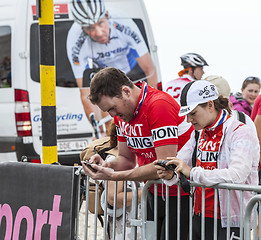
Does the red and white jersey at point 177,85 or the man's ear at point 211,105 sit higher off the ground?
the red and white jersey at point 177,85

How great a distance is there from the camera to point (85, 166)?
14.1 ft

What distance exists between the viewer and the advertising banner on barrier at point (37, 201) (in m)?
4.70

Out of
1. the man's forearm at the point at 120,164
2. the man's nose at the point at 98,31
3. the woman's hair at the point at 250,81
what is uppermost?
the man's nose at the point at 98,31

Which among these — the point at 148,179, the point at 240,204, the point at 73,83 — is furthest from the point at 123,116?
the point at 73,83

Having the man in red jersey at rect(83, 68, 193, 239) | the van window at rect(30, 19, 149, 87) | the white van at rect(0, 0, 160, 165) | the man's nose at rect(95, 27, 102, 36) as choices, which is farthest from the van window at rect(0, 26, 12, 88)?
the man in red jersey at rect(83, 68, 193, 239)

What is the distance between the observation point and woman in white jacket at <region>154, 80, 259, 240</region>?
3.73 m

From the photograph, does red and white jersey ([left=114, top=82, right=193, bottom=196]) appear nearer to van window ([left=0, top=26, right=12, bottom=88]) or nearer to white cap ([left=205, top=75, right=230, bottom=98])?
white cap ([left=205, top=75, right=230, bottom=98])

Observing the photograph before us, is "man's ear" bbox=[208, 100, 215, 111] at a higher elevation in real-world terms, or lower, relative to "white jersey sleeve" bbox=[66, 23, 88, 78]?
lower

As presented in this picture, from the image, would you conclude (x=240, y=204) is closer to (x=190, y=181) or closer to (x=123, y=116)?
(x=190, y=181)

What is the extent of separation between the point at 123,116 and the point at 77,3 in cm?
515

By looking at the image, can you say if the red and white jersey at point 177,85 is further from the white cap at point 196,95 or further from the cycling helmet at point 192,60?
the white cap at point 196,95

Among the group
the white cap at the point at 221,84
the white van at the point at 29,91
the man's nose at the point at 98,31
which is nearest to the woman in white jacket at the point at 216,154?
the white cap at the point at 221,84

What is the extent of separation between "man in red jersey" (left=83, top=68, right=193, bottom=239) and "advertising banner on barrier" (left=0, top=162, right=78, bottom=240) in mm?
489

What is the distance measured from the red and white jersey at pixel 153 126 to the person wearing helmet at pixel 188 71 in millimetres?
3005
